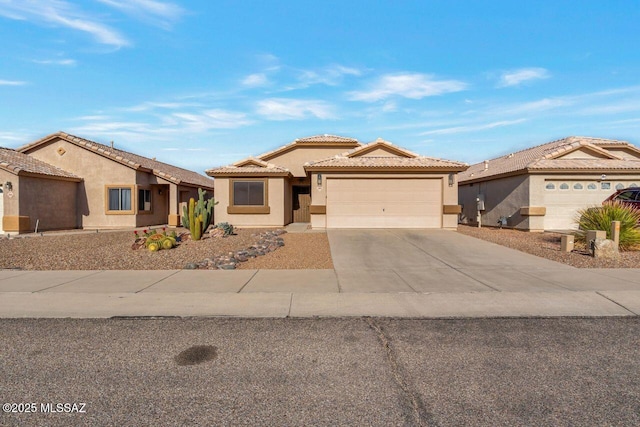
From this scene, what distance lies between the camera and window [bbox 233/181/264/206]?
66.3 ft

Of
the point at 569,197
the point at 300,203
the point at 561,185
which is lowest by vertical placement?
the point at 300,203

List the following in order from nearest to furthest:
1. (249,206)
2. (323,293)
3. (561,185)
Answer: (323,293) → (561,185) → (249,206)

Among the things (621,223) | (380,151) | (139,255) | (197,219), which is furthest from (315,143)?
(621,223)

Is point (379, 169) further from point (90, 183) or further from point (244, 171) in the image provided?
point (90, 183)

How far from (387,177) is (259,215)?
23.6 feet

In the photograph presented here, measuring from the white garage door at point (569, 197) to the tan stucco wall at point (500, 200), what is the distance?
Answer: 1.05m

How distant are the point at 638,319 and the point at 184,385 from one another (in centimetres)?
663

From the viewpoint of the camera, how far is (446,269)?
378 inches

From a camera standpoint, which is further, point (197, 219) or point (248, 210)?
point (248, 210)

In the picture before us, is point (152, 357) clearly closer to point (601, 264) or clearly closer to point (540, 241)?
point (601, 264)

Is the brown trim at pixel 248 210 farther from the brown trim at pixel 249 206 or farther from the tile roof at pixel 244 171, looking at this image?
the tile roof at pixel 244 171

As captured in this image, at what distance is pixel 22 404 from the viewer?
10.7ft

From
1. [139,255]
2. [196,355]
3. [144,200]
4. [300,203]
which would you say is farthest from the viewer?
[300,203]

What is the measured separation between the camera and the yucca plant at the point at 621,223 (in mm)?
12211
